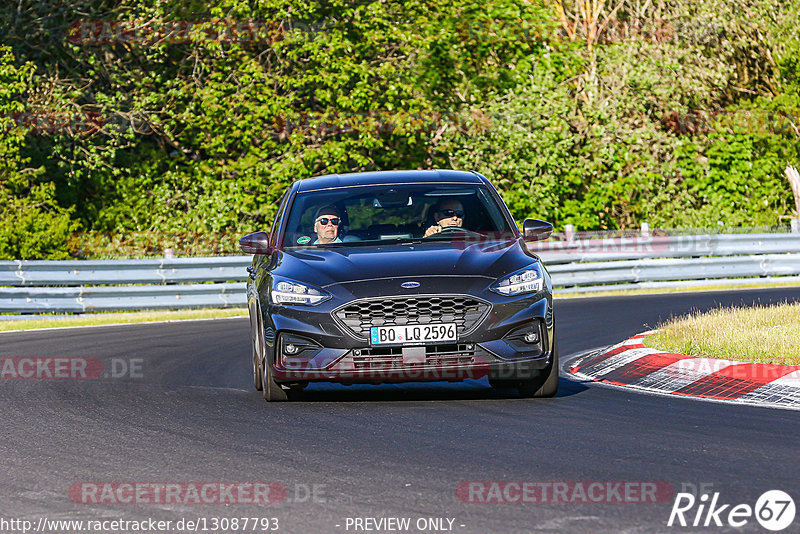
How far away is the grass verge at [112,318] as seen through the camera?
20.4 meters

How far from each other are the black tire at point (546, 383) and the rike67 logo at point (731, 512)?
11.9ft

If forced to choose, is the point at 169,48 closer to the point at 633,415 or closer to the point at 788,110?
the point at 788,110

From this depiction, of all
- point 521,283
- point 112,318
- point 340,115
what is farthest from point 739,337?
point 340,115

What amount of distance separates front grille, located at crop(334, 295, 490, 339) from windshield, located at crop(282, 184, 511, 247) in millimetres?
1151

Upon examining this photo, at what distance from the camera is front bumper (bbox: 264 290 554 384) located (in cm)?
890

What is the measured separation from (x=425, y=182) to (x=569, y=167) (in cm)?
2367

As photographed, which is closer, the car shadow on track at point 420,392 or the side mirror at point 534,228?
the car shadow on track at point 420,392

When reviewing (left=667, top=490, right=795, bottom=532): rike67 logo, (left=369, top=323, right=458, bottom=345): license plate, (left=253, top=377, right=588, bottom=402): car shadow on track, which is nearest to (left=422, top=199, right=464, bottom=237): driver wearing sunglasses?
(left=253, top=377, right=588, bottom=402): car shadow on track

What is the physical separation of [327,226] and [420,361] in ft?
5.69

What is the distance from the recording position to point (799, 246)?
2617 centimetres

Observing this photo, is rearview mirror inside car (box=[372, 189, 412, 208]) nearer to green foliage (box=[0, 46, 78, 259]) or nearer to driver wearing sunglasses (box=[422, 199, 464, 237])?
driver wearing sunglasses (box=[422, 199, 464, 237])

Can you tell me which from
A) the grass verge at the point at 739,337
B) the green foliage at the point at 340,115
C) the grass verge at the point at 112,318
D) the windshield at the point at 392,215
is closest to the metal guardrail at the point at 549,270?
the grass verge at the point at 112,318

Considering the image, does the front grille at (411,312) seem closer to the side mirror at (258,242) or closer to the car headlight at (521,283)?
the car headlight at (521,283)

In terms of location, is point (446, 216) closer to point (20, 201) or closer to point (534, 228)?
point (534, 228)
